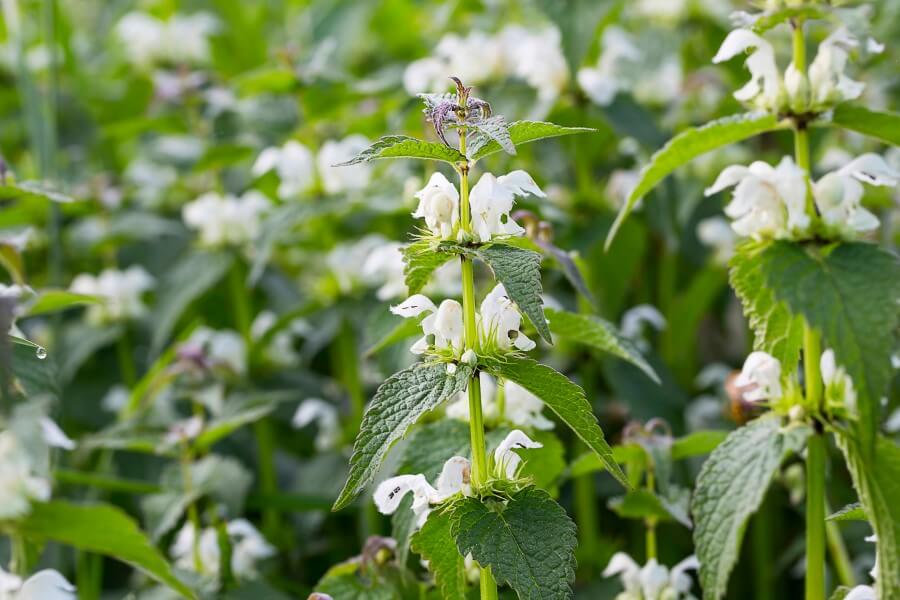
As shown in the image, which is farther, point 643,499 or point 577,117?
point 577,117

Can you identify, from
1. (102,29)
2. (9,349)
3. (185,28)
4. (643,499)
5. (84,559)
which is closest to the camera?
(9,349)

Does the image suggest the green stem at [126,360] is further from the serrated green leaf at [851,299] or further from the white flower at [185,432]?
the serrated green leaf at [851,299]

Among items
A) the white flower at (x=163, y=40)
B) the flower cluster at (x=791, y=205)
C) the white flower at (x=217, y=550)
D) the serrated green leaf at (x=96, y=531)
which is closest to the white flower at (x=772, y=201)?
the flower cluster at (x=791, y=205)

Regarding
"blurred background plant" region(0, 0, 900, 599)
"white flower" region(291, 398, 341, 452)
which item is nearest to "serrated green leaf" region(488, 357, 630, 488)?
"blurred background plant" region(0, 0, 900, 599)

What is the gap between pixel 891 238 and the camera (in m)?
2.03

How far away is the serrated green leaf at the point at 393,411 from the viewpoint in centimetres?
91

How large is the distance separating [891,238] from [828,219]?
117 cm

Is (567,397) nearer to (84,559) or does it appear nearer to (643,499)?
(643,499)

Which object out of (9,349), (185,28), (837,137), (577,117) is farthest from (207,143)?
(9,349)

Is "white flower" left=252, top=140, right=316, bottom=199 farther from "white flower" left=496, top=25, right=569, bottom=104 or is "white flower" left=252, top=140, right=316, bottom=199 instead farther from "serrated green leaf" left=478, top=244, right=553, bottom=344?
"serrated green leaf" left=478, top=244, right=553, bottom=344

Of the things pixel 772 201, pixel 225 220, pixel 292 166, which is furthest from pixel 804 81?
pixel 225 220

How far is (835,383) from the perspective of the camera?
3.34 feet

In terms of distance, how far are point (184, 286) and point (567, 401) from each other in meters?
1.23

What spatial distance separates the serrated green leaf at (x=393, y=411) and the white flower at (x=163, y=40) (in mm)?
2032
